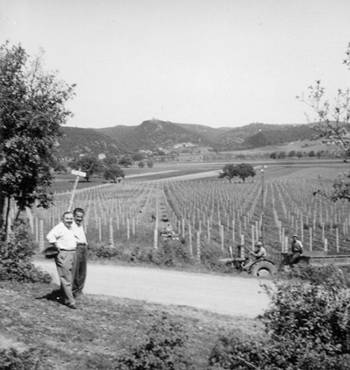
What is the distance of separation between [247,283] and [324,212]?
98.5 ft

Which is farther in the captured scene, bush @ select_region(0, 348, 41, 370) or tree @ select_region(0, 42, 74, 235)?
tree @ select_region(0, 42, 74, 235)

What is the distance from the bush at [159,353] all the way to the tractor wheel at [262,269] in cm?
834

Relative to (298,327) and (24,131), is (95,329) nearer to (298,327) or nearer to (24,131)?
(298,327)

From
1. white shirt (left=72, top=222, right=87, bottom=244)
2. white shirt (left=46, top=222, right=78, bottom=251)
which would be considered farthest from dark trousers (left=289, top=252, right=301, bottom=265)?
white shirt (left=46, top=222, right=78, bottom=251)

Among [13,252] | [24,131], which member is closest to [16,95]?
[24,131]

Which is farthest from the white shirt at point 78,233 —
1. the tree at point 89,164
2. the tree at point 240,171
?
the tree at point 89,164

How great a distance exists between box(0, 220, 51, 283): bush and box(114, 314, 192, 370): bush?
460 centimetres

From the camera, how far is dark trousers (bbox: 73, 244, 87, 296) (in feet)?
30.5

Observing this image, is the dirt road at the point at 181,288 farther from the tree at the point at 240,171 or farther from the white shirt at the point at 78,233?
the tree at the point at 240,171

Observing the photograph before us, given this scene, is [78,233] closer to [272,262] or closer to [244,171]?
[272,262]

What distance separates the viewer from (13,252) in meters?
10.4

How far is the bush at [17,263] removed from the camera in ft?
33.9

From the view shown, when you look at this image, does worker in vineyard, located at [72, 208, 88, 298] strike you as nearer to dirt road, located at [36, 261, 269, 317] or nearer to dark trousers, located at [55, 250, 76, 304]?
dark trousers, located at [55, 250, 76, 304]

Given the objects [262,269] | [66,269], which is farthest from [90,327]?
[262,269]
